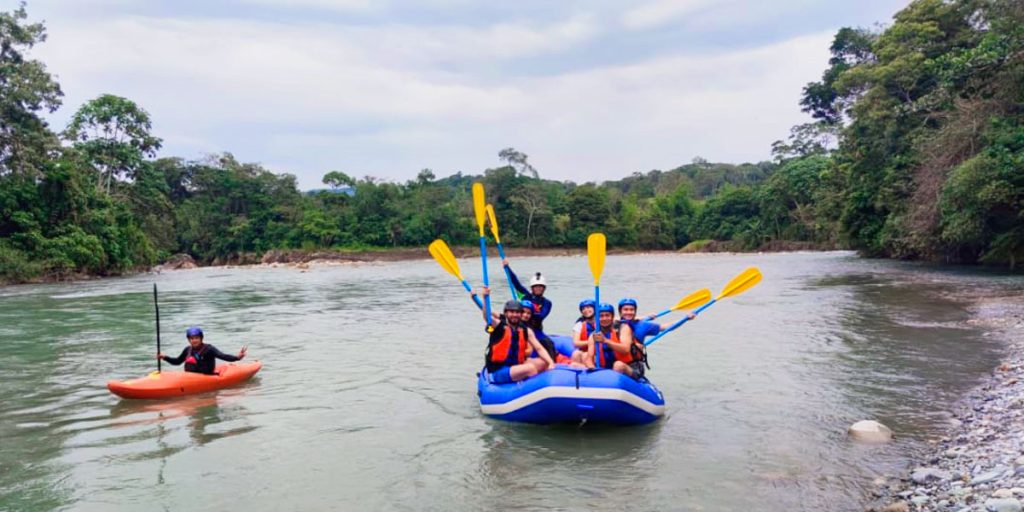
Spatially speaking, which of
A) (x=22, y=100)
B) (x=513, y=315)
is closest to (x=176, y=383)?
(x=513, y=315)

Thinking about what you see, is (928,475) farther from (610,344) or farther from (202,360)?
(202,360)

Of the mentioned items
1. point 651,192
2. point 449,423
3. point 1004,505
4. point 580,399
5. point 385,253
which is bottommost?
point 449,423

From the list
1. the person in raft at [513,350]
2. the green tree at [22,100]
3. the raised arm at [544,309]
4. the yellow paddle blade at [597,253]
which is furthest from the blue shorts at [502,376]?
the green tree at [22,100]

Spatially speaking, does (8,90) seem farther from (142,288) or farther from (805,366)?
(805,366)

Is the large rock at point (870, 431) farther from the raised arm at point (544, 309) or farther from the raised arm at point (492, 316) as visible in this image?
the raised arm at point (492, 316)

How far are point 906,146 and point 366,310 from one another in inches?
713

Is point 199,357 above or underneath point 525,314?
underneath

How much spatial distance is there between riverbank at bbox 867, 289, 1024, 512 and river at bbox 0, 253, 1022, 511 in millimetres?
204

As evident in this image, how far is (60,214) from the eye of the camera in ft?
94.6

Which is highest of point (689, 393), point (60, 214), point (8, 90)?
point (8, 90)

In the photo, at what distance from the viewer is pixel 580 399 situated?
18.6 feet

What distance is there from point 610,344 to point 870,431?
2118 millimetres

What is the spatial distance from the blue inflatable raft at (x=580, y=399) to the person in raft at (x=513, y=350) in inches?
5.0

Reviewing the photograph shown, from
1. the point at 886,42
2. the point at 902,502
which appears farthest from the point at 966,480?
the point at 886,42
